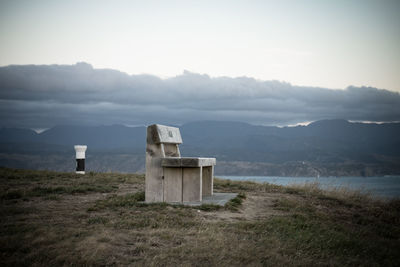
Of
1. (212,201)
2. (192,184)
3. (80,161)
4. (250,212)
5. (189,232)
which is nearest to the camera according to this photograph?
(189,232)

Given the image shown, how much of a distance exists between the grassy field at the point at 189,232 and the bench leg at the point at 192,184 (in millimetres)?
736

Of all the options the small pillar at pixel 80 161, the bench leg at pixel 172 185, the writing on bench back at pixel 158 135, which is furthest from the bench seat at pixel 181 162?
the small pillar at pixel 80 161

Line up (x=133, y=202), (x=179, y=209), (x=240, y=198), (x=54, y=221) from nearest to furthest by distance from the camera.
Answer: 1. (x=54, y=221)
2. (x=179, y=209)
3. (x=133, y=202)
4. (x=240, y=198)

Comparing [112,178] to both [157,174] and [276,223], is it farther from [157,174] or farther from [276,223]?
[276,223]

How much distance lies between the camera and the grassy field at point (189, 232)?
4941 millimetres

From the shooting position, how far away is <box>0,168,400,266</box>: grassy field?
195 inches

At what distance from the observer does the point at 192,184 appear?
8891 millimetres

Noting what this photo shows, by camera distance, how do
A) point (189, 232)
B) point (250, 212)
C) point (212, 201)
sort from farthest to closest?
1. point (212, 201)
2. point (250, 212)
3. point (189, 232)

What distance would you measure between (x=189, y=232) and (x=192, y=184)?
2.85 metres

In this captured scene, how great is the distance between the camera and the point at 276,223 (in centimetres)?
709

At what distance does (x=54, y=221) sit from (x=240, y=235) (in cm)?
331

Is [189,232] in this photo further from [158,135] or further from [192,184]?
[158,135]

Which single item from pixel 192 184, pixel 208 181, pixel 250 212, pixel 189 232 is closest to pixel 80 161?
pixel 208 181

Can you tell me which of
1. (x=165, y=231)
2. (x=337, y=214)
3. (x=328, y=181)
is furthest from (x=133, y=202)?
(x=328, y=181)
